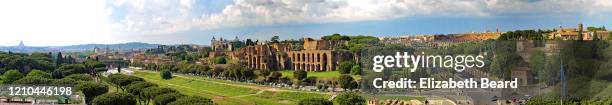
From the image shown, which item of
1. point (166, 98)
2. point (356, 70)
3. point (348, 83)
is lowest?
point (166, 98)

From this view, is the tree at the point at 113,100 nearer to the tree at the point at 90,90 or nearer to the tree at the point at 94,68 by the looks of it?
the tree at the point at 90,90

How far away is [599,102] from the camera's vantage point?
28.1 metres

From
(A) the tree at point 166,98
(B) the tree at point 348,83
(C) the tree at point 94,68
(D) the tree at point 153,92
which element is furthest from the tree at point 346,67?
(C) the tree at point 94,68

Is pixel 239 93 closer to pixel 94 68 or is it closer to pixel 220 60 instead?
pixel 94 68

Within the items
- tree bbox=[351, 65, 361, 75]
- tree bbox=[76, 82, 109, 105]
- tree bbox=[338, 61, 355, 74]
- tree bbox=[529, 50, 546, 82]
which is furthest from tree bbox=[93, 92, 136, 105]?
tree bbox=[338, 61, 355, 74]

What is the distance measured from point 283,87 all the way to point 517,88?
126 feet

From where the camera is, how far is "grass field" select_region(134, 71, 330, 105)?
53.0m

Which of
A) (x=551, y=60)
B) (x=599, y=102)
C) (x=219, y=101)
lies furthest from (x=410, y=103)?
(x=219, y=101)

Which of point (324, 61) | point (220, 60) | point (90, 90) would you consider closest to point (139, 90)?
point (90, 90)

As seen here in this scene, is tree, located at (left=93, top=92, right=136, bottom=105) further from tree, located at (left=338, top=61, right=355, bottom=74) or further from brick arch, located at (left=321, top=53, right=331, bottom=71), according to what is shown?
brick arch, located at (left=321, top=53, right=331, bottom=71)

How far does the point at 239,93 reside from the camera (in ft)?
200

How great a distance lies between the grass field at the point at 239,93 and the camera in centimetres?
5303

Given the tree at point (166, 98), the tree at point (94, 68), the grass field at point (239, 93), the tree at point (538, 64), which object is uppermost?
the tree at point (538, 64)

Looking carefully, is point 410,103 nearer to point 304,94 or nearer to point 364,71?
point 364,71
